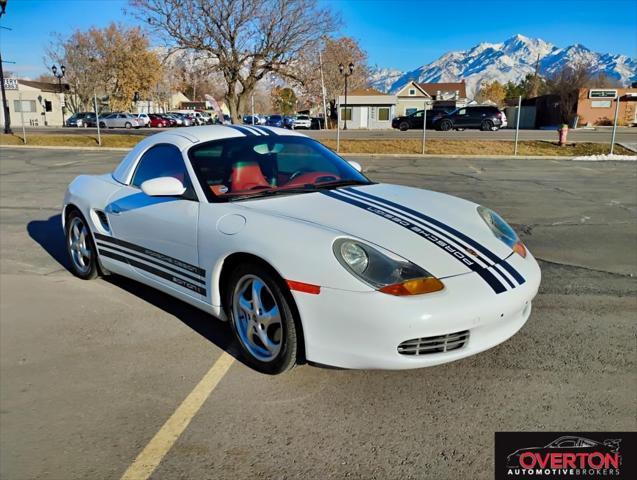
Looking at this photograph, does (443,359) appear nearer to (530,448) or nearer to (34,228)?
(530,448)

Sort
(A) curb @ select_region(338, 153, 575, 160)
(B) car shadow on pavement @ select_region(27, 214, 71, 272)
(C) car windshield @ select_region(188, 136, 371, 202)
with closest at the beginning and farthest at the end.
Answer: (C) car windshield @ select_region(188, 136, 371, 202) < (B) car shadow on pavement @ select_region(27, 214, 71, 272) < (A) curb @ select_region(338, 153, 575, 160)

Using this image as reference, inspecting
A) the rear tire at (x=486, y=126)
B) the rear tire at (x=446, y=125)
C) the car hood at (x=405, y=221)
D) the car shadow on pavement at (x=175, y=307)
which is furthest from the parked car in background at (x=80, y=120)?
the car hood at (x=405, y=221)

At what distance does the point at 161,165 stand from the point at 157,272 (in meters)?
0.87

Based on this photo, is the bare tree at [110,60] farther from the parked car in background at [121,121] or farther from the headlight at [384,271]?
the headlight at [384,271]

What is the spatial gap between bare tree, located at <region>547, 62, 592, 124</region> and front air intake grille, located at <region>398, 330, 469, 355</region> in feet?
155

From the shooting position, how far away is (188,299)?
354cm

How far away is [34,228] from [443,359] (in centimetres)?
651

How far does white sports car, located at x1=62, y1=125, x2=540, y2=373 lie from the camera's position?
2.59m

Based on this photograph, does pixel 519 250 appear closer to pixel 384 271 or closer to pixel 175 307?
pixel 384 271

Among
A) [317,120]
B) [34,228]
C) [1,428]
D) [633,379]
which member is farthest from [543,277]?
[317,120]

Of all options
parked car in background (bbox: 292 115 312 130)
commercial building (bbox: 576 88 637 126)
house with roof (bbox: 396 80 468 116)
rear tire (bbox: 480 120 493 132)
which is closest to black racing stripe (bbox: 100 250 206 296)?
rear tire (bbox: 480 120 493 132)

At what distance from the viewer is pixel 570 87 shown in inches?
1975

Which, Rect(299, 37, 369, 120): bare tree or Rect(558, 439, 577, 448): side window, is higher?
Rect(299, 37, 369, 120): bare tree

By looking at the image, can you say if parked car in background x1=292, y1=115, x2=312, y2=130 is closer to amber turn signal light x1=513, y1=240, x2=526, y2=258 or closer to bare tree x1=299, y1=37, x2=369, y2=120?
bare tree x1=299, y1=37, x2=369, y2=120
